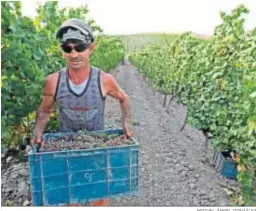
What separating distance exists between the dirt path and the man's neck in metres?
0.65

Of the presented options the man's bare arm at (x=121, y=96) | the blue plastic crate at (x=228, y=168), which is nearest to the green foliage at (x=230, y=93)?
the blue plastic crate at (x=228, y=168)

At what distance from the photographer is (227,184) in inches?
96.3

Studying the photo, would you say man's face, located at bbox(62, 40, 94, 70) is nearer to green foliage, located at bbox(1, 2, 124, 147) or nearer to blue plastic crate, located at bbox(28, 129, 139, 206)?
green foliage, located at bbox(1, 2, 124, 147)

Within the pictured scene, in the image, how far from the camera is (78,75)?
4.95 feet

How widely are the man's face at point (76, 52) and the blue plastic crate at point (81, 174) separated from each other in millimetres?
338

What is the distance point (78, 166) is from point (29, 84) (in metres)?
0.42

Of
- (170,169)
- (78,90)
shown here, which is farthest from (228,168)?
(78,90)

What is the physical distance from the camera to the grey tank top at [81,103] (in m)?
1.50

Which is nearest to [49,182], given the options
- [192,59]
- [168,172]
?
[168,172]

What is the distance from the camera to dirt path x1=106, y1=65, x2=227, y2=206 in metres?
2.07

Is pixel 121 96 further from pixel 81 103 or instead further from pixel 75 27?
pixel 75 27

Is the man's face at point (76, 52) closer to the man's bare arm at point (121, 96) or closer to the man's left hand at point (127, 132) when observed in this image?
the man's bare arm at point (121, 96)

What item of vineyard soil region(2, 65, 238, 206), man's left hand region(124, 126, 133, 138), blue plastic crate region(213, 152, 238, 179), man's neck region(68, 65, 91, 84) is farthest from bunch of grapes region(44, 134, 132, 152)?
blue plastic crate region(213, 152, 238, 179)

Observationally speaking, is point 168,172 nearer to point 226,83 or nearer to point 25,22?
point 226,83
